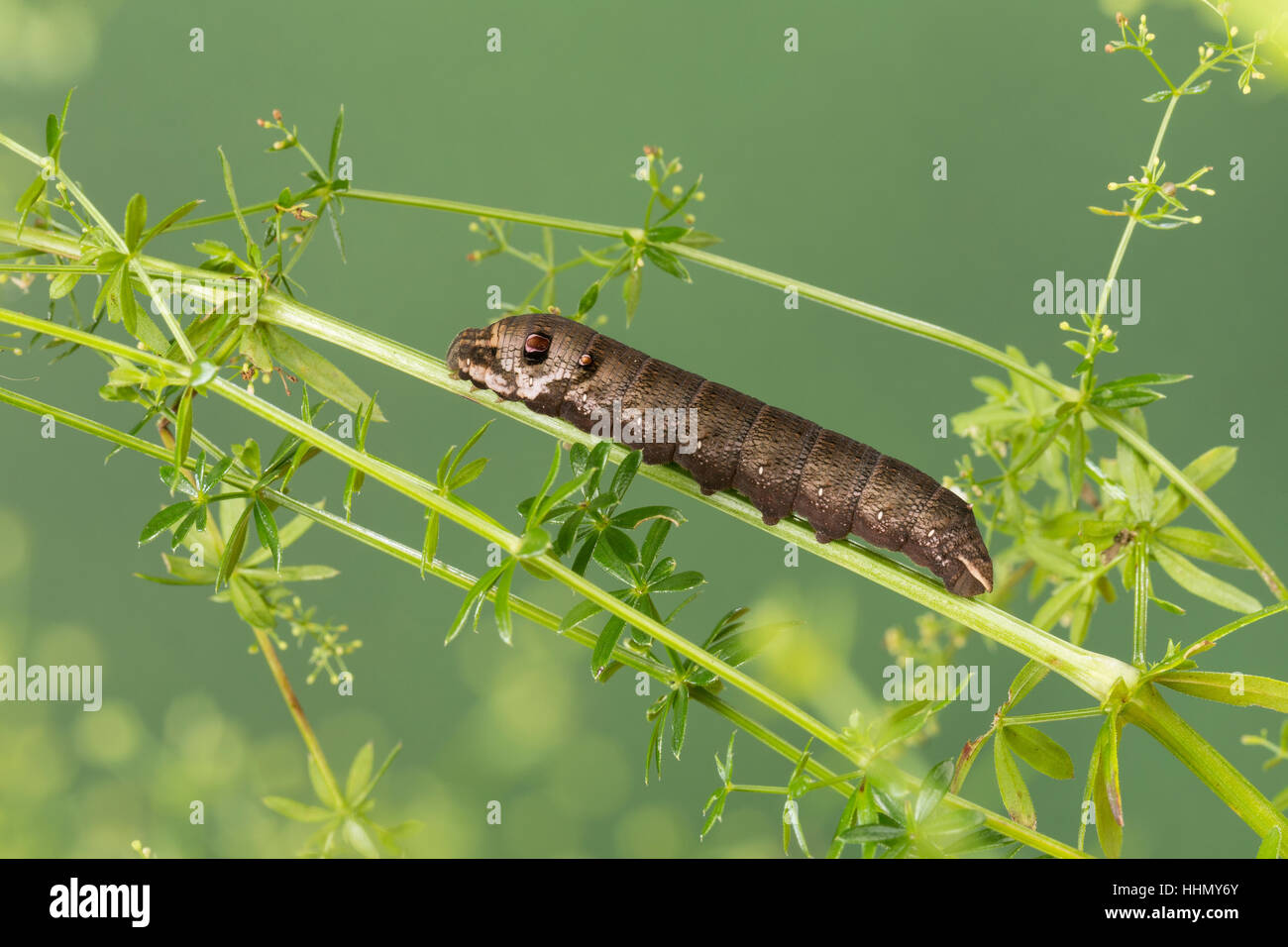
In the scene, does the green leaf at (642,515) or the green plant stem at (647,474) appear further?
the green leaf at (642,515)

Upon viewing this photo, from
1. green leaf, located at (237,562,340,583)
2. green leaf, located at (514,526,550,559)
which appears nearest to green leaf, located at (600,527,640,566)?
green leaf, located at (514,526,550,559)

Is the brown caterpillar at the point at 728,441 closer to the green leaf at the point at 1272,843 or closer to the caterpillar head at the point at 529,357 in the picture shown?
the caterpillar head at the point at 529,357

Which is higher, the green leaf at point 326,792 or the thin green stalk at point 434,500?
the thin green stalk at point 434,500

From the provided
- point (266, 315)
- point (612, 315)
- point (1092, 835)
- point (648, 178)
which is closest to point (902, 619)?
point (1092, 835)

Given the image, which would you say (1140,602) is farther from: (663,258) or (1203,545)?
(663,258)

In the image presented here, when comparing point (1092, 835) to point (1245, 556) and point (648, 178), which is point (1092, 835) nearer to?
point (1245, 556)

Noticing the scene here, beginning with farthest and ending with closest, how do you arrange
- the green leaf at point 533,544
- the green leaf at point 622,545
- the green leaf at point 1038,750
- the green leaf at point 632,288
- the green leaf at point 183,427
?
the green leaf at point 632,288 < the green leaf at point 1038,750 < the green leaf at point 622,545 < the green leaf at point 183,427 < the green leaf at point 533,544

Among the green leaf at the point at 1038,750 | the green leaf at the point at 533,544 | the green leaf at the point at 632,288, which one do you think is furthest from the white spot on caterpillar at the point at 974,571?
the green leaf at the point at 533,544
